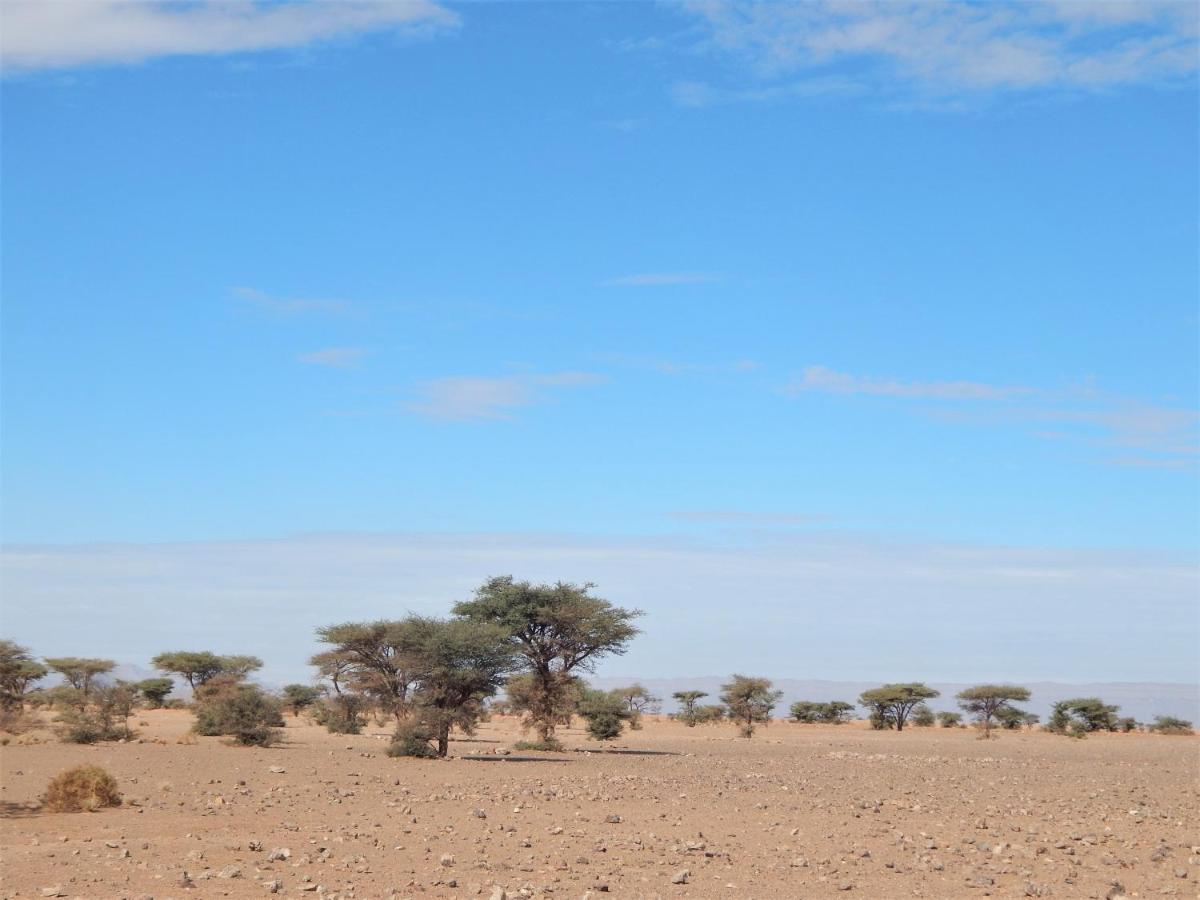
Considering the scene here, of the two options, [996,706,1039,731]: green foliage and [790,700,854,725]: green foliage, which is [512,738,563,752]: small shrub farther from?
[996,706,1039,731]: green foliage

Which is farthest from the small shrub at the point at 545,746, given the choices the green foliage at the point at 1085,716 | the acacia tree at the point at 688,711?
the green foliage at the point at 1085,716

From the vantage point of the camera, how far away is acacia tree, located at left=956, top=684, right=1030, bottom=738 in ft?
270

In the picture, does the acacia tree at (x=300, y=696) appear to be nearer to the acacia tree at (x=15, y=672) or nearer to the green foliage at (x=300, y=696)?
the green foliage at (x=300, y=696)

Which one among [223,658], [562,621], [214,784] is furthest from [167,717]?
[214,784]

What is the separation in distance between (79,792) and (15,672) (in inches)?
1531

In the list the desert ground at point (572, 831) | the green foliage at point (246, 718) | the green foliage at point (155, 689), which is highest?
the green foliage at point (155, 689)

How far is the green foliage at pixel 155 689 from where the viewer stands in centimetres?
6881

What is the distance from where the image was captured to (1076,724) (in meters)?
77.7

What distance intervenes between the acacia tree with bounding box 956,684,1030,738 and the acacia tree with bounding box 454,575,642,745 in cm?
4936

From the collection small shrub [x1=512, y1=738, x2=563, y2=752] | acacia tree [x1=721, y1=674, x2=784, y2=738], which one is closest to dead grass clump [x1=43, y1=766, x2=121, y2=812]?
small shrub [x1=512, y1=738, x2=563, y2=752]

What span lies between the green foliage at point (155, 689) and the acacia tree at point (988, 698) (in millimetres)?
51784

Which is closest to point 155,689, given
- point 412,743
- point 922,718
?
point 412,743

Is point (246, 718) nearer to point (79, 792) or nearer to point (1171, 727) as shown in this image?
point (79, 792)

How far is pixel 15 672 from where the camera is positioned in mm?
52969
